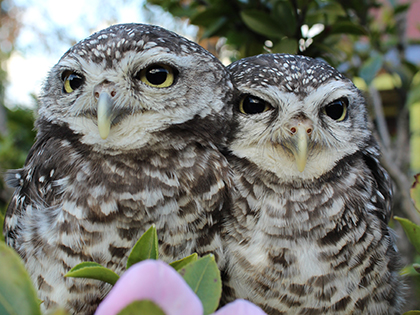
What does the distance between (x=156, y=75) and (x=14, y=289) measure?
76 cm

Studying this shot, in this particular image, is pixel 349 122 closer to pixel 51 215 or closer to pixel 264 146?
pixel 264 146

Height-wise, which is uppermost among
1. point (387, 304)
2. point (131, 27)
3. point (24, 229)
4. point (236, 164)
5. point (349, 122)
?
point (131, 27)

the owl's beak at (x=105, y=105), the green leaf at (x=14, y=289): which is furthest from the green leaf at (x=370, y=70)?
the green leaf at (x=14, y=289)

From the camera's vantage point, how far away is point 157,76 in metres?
1.10

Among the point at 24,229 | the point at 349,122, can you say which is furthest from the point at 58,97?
the point at 349,122

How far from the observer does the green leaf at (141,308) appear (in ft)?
1.57


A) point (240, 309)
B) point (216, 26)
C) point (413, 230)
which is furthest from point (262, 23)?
point (240, 309)

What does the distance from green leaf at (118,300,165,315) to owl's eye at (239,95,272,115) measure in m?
0.89

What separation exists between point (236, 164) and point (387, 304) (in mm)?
830

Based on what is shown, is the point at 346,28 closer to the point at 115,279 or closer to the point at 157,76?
the point at 157,76

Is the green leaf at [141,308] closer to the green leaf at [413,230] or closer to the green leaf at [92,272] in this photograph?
the green leaf at [92,272]

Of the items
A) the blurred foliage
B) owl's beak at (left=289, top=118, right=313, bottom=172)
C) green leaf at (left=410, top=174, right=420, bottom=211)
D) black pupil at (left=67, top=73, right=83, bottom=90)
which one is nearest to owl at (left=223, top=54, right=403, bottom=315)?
owl's beak at (left=289, top=118, right=313, bottom=172)

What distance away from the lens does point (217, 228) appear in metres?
1.15

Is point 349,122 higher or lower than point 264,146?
higher
